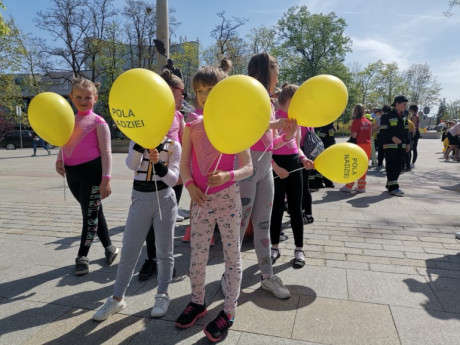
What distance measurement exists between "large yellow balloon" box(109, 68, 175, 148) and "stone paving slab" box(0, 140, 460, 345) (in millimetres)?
1483

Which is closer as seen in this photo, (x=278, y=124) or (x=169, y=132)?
(x=278, y=124)

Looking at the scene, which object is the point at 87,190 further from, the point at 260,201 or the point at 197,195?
the point at 260,201

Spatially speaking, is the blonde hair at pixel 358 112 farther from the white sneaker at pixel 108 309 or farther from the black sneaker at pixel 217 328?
the white sneaker at pixel 108 309

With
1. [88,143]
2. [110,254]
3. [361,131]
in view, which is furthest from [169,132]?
[361,131]

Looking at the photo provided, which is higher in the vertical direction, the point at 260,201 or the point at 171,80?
the point at 171,80

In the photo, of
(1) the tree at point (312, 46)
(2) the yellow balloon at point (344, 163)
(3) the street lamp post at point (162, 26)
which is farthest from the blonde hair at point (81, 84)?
(1) the tree at point (312, 46)

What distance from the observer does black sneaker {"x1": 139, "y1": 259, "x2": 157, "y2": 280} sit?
3282 millimetres

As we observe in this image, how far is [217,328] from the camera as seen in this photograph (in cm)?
228

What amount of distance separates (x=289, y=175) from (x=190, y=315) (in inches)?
67.1

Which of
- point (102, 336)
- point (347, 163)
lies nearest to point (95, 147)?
point (102, 336)

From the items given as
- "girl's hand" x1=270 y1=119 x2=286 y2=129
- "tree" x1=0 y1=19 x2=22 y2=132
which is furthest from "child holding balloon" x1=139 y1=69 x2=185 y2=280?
"tree" x1=0 y1=19 x2=22 y2=132

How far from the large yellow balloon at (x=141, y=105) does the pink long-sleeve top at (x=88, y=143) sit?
1.11 m

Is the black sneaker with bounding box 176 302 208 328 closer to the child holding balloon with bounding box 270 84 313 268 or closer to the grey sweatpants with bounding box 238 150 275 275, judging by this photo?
the grey sweatpants with bounding box 238 150 275 275

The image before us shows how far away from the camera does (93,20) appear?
89.0 ft
